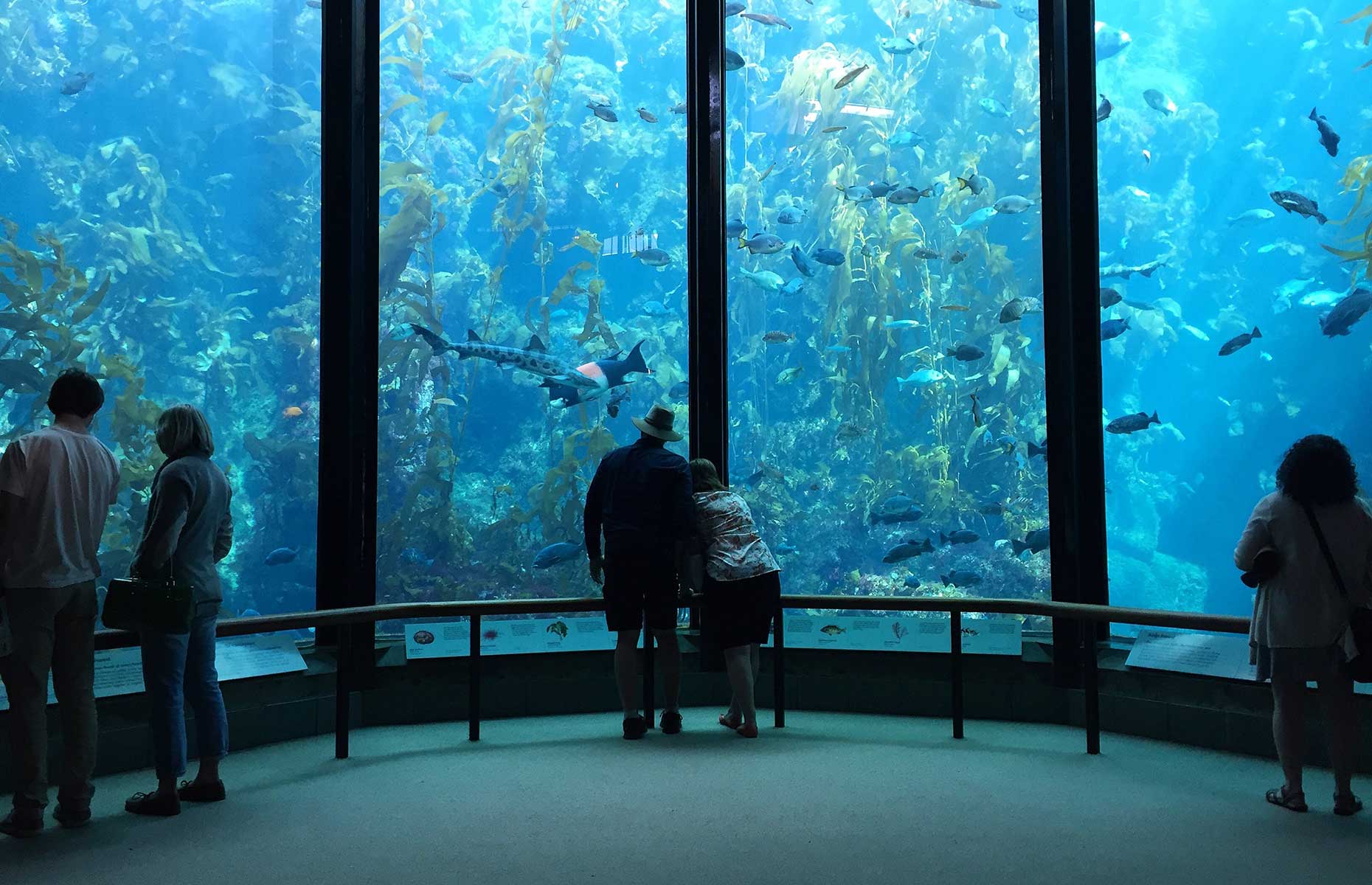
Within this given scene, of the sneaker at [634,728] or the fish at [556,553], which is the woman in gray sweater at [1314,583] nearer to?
the sneaker at [634,728]

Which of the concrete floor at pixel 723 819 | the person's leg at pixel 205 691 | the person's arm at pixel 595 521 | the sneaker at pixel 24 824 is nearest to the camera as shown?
the concrete floor at pixel 723 819

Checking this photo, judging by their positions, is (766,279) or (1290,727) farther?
(766,279)

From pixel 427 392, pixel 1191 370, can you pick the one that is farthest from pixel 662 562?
pixel 1191 370

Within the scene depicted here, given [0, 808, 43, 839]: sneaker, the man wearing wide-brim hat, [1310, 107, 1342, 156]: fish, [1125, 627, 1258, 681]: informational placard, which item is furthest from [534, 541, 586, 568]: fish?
[1310, 107, 1342, 156]: fish

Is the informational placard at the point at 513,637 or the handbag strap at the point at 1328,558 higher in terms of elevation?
the handbag strap at the point at 1328,558

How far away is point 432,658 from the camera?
5363mm

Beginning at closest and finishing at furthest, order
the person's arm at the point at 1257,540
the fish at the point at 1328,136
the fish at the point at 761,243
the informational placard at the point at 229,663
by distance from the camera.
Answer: the person's arm at the point at 1257,540
the informational placard at the point at 229,663
the fish at the point at 1328,136
the fish at the point at 761,243

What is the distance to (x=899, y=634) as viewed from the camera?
5.62 m

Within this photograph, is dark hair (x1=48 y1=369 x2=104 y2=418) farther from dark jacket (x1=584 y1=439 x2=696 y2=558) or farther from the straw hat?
the straw hat

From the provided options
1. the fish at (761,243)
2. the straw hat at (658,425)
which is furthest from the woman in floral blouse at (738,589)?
the fish at (761,243)

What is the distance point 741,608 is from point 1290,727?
2326mm

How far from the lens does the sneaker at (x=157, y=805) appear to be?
3312 mm

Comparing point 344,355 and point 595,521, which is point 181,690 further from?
point 344,355

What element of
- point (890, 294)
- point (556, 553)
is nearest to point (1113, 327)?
point (556, 553)
